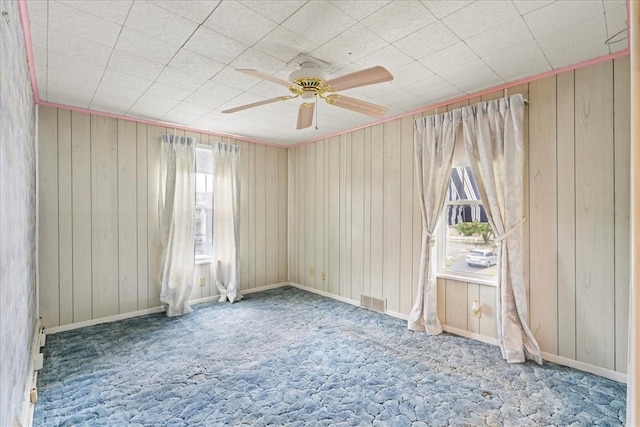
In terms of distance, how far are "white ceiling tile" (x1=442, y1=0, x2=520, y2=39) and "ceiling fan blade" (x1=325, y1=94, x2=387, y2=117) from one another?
781mm

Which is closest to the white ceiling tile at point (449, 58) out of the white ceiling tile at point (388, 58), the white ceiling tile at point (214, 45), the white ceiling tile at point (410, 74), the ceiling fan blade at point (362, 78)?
the white ceiling tile at point (410, 74)

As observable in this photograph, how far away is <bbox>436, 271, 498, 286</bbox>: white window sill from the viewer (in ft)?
10.4

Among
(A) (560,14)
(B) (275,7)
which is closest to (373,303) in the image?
(A) (560,14)

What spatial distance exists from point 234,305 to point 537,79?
14.2ft

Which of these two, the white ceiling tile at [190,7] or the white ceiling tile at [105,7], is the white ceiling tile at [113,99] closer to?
the white ceiling tile at [105,7]

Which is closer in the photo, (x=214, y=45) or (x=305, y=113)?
(x=214, y=45)

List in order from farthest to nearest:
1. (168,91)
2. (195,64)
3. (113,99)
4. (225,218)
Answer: (225,218), (113,99), (168,91), (195,64)

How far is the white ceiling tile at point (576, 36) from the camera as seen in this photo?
6.63ft

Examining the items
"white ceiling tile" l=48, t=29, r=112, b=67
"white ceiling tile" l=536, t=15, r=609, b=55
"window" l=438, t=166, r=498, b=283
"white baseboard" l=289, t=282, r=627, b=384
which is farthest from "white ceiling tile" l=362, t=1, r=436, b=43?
"white baseboard" l=289, t=282, r=627, b=384

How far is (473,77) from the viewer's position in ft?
9.24

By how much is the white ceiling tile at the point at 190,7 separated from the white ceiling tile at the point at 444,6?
121 centimetres

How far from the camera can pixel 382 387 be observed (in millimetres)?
2441

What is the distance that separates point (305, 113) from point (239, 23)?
0.96 metres

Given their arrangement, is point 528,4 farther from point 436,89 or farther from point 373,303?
point 373,303
